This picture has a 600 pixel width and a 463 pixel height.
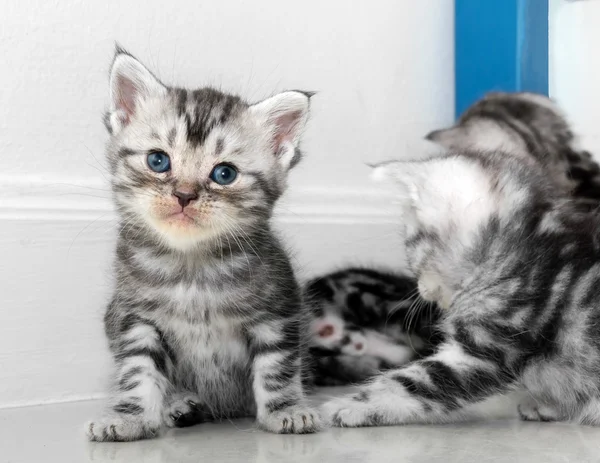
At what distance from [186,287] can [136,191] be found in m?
0.21

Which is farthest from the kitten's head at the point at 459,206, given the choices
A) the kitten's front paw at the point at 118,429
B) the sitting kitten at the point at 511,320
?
the kitten's front paw at the point at 118,429

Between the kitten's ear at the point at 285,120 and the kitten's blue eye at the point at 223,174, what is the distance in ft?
0.55

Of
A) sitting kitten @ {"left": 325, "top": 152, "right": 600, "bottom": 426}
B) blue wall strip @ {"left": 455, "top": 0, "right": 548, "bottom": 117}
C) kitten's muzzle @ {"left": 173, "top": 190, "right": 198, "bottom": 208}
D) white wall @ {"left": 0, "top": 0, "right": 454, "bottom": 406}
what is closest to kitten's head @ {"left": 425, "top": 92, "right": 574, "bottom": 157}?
blue wall strip @ {"left": 455, "top": 0, "right": 548, "bottom": 117}

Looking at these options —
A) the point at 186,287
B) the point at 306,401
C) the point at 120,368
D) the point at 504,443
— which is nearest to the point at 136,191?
the point at 186,287

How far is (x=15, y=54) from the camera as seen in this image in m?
2.00

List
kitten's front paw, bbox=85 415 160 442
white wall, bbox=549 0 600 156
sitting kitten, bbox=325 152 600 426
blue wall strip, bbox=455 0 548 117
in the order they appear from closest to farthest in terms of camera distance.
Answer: kitten's front paw, bbox=85 415 160 442
sitting kitten, bbox=325 152 600 426
blue wall strip, bbox=455 0 548 117
white wall, bbox=549 0 600 156

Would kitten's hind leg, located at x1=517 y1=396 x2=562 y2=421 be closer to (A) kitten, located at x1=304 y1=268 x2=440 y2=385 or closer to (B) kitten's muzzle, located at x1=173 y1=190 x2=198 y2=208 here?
(A) kitten, located at x1=304 y1=268 x2=440 y2=385

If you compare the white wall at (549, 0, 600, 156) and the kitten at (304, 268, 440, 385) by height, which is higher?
the white wall at (549, 0, 600, 156)

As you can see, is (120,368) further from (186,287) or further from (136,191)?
(136,191)

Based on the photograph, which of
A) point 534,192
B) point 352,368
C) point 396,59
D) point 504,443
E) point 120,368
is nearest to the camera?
point 504,443

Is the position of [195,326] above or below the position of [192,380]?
above

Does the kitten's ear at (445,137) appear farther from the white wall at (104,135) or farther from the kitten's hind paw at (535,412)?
the kitten's hind paw at (535,412)

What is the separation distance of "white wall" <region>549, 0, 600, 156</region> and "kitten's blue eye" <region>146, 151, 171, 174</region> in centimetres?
178

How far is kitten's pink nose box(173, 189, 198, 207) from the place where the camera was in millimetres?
1495
